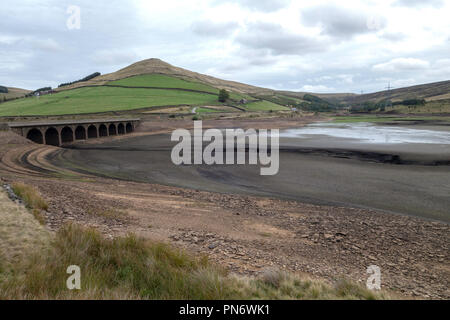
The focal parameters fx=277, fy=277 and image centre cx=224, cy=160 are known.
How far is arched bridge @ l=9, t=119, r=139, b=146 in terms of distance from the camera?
50628 millimetres

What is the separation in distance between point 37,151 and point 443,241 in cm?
4849

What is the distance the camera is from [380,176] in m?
25.5

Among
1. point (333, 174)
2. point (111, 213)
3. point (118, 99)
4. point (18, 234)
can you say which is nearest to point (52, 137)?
point (111, 213)

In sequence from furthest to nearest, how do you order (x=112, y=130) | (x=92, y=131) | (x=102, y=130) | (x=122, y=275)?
(x=112, y=130) → (x=102, y=130) → (x=92, y=131) → (x=122, y=275)

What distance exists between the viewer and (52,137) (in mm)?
55094

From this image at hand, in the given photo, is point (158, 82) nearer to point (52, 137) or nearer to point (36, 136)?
point (52, 137)

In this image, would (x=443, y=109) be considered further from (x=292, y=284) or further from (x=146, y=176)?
(x=292, y=284)

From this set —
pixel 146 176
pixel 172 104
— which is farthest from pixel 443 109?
pixel 146 176

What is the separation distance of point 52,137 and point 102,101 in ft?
185

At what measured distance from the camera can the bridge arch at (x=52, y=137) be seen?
179 ft

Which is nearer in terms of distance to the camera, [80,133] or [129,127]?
[80,133]

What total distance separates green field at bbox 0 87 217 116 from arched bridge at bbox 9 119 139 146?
24.6 meters

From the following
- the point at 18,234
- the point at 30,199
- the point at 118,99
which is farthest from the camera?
the point at 118,99
